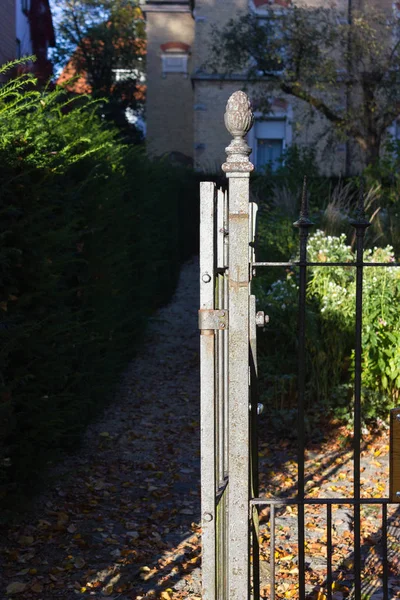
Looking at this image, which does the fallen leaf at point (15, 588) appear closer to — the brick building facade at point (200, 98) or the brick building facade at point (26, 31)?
the brick building facade at point (26, 31)

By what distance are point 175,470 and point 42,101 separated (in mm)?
2845

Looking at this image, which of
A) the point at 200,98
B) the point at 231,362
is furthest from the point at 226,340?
the point at 200,98

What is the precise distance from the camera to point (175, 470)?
235 inches

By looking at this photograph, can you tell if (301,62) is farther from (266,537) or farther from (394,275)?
(266,537)

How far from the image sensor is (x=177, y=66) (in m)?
26.6

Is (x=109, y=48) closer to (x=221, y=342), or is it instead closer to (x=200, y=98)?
(x=200, y=98)

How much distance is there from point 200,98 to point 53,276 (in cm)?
1918

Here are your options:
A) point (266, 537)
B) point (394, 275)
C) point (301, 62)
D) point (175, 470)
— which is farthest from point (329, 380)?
point (301, 62)

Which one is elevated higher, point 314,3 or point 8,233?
point 314,3

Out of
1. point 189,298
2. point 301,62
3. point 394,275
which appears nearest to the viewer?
point 394,275

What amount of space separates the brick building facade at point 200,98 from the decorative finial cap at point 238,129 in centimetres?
1471

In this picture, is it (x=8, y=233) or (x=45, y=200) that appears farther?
(x=45, y=200)

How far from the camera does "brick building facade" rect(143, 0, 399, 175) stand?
2214 centimetres

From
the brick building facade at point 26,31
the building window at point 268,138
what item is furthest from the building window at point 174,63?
the building window at point 268,138
